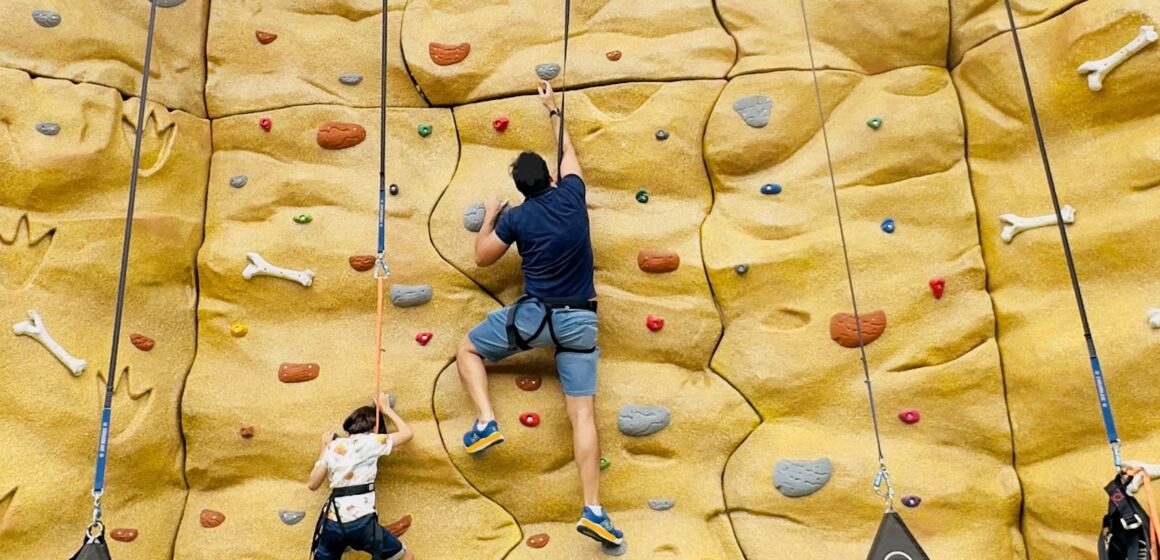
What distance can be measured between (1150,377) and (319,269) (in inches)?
134

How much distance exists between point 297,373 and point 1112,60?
11.6 feet

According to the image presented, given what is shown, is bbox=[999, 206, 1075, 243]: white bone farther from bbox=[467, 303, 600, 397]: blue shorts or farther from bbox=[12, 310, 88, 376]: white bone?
bbox=[12, 310, 88, 376]: white bone

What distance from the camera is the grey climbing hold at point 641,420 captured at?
4.31 metres

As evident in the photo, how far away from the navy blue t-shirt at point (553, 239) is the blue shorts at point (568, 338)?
0.08 meters

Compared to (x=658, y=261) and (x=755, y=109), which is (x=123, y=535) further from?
(x=755, y=109)

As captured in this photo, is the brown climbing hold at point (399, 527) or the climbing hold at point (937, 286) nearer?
the brown climbing hold at point (399, 527)

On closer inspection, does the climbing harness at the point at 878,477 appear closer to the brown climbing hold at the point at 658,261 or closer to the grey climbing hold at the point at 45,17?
the brown climbing hold at the point at 658,261

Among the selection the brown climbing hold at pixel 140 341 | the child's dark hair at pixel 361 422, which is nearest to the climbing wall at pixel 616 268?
the brown climbing hold at pixel 140 341

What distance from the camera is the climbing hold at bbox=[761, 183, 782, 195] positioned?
461cm

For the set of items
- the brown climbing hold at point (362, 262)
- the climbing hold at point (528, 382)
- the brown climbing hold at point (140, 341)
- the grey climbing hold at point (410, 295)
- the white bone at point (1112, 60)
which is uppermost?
the white bone at point (1112, 60)

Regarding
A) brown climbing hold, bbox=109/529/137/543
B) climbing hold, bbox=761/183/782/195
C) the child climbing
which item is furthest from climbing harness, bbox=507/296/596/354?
brown climbing hold, bbox=109/529/137/543

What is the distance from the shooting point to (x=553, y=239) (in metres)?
4.12

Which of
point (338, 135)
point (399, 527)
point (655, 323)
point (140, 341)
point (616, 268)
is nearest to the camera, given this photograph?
point (399, 527)

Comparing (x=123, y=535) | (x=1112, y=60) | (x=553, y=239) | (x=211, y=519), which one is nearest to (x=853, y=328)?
(x=553, y=239)
